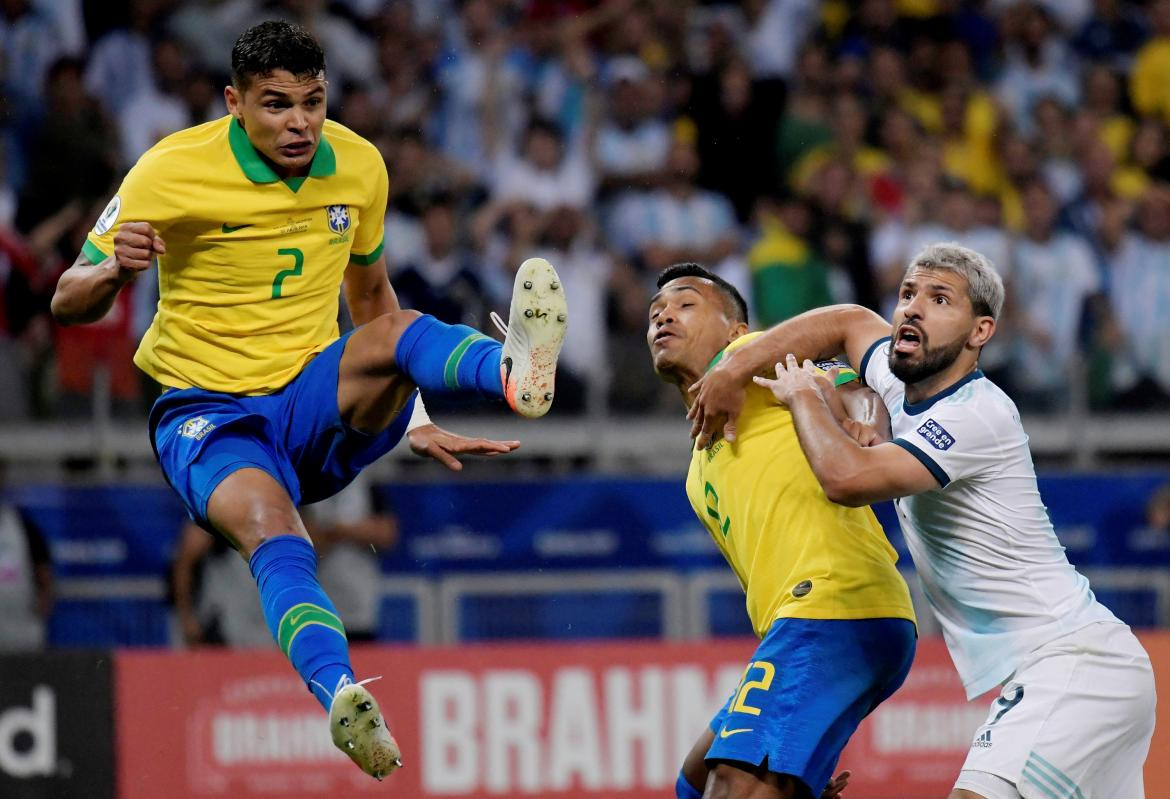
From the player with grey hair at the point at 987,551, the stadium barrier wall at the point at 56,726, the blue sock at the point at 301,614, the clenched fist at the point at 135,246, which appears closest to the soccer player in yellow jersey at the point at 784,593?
the player with grey hair at the point at 987,551

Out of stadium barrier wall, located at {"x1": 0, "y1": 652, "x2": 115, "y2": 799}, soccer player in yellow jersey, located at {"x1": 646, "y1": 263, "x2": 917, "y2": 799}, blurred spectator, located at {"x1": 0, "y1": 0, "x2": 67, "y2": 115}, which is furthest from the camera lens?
blurred spectator, located at {"x1": 0, "y1": 0, "x2": 67, "y2": 115}

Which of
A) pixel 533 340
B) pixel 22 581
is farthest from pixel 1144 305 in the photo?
pixel 533 340

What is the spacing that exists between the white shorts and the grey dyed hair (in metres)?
1.01

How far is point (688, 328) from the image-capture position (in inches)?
226

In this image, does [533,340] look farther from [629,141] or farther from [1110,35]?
[1110,35]

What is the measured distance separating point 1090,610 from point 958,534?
446 mm

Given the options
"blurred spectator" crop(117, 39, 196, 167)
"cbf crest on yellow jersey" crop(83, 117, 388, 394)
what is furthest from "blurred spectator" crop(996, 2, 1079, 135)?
"cbf crest on yellow jersey" crop(83, 117, 388, 394)

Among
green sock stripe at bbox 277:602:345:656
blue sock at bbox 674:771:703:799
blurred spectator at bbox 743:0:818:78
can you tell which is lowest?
blue sock at bbox 674:771:703:799

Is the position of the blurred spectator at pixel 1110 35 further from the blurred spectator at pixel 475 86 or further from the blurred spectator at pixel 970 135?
the blurred spectator at pixel 475 86

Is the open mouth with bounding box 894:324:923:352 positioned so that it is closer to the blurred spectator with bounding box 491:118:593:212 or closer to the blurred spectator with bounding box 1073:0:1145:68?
the blurred spectator with bounding box 491:118:593:212

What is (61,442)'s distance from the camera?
31.6 feet

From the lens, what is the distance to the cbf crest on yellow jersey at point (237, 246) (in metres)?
5.30

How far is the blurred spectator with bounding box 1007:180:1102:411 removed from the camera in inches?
411

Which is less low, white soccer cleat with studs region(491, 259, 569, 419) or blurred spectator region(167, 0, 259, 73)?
blurred spectator region(167, 0, 259, 73)
